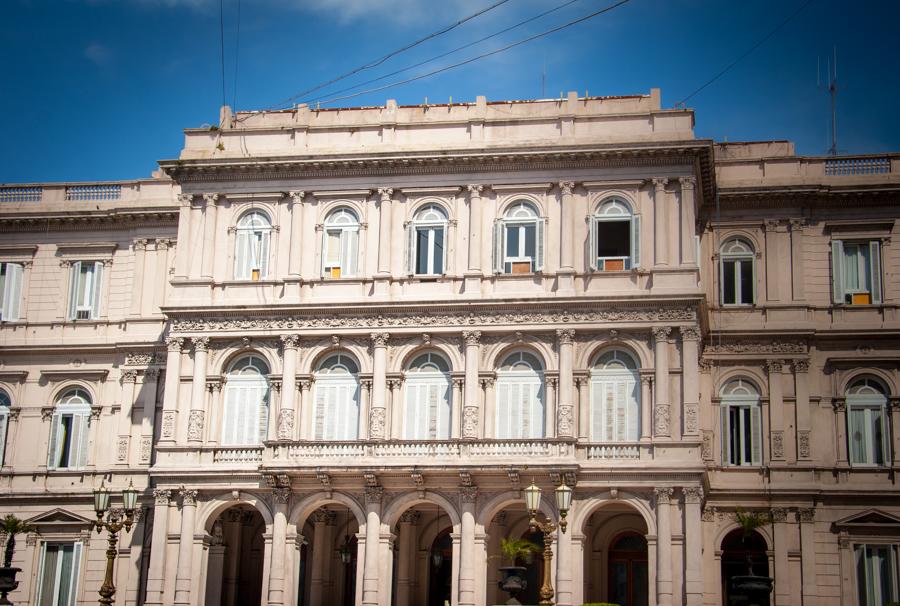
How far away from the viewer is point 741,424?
175ft

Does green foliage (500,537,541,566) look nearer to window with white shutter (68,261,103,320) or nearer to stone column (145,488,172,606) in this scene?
stone column (145,488,172,606)

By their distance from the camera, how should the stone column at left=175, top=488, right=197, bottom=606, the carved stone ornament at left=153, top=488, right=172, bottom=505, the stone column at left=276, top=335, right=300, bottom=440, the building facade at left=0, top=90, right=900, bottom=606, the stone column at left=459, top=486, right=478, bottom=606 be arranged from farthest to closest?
1. the carved stone ornament at left=153, top=488, right=172, bottom=505
2. the stone column at left=276, top=335, right=300, bottom=440
3. the stone column at left=175, top=488, right=197, bottom=606
4. the building facade at left=0, top=90, right=900, bottom=606
5. the stone column at left=459, top=486, right=478, bottom=606

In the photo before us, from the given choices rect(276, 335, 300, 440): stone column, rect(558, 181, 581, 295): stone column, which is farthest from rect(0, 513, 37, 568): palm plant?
rect(558, 181, 581, 295): stone column

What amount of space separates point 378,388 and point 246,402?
4814 mm

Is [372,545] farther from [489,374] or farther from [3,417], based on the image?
[3,417]

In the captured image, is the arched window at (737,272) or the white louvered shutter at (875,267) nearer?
the white louvered shutter at (875,267)

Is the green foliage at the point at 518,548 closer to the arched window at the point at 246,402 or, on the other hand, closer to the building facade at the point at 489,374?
the building facade at the point at 489,374

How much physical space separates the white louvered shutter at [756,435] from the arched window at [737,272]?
399cm

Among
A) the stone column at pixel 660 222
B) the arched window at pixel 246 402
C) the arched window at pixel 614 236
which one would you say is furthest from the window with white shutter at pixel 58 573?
the stone column at pixel 660 222

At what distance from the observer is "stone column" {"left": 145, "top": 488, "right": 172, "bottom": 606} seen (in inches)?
1961

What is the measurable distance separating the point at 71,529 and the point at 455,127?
20.3 m

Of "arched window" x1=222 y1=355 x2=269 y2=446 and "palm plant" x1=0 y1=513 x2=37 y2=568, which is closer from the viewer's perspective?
"arched window" x1=222 y1=355 x2=269 y2=446

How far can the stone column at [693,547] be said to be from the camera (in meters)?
46.6

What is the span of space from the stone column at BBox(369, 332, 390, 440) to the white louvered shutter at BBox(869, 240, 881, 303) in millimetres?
17625
